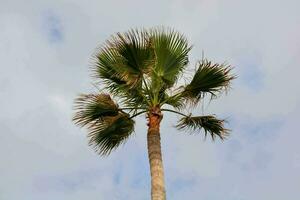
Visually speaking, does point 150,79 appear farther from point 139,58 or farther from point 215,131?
point 215,131

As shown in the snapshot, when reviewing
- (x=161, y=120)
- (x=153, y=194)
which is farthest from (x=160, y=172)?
(x=161, y=120)

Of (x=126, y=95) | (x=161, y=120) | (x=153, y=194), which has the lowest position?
(x=153, y=194)

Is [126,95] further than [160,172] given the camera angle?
Yes

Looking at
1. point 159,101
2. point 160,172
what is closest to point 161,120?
point 159,101

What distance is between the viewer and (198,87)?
13.5m

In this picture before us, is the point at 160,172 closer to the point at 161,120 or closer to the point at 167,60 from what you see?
the point at 161,120

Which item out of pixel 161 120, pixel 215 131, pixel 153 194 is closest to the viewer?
pixel 153 194

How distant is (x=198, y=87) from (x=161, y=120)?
4.25 ft

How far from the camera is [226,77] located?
13398 millimetres

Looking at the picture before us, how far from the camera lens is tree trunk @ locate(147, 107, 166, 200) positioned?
37.8 ft

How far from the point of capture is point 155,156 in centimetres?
1212

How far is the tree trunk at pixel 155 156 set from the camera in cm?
1152

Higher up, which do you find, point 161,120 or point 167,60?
point 167,60

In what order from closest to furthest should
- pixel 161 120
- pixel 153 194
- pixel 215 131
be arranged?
1. pixel 153 194
2. pixel 161 120
3. pixel 215 131
